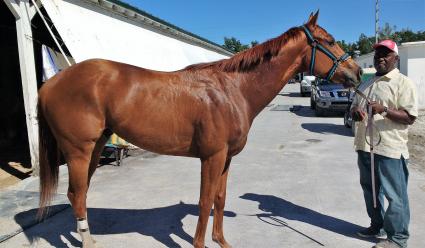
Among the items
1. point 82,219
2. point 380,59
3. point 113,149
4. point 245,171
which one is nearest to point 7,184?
point 113,149

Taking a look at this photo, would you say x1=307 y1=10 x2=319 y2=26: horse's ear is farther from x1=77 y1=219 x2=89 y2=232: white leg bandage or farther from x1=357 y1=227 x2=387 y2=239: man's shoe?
x1=77 y1=219 x2=89 y2=232: white leg bandage

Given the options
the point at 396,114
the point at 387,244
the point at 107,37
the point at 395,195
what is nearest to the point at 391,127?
the point at 396,114

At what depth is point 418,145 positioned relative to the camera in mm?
8867

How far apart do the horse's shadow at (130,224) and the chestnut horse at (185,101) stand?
57 cm

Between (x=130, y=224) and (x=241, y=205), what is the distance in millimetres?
1453

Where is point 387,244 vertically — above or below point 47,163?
below

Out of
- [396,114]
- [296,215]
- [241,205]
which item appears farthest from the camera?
[241,205]

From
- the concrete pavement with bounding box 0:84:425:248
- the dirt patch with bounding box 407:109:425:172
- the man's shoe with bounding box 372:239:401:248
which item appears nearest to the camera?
the man's shoe with bounding box 372:239:401:248

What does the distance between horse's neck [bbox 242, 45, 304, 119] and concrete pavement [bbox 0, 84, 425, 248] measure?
1.47 metres

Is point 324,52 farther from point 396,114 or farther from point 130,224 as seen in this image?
point 130,224

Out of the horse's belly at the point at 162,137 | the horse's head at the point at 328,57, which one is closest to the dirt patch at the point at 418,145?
the horse's head at the point at 328,57

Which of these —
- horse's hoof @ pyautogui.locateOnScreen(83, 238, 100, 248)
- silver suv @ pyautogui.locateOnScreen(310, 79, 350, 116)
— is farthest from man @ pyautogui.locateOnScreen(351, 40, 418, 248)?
silver suv @ pyautogui.locateOnScreen(310, 79, 350, 116)

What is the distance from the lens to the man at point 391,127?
3.12 meters

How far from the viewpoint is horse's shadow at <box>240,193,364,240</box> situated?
155 inches
